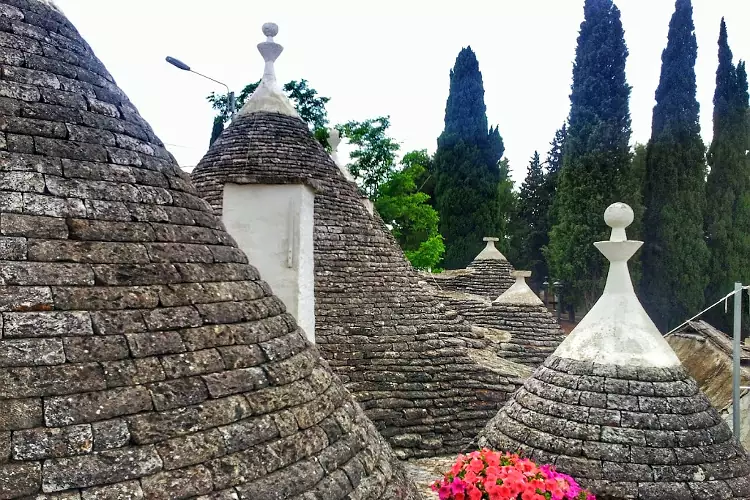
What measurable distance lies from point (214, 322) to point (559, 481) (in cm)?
333

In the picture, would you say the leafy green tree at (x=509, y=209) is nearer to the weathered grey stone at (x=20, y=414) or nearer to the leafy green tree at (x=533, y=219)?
the leafy green tree at (x=533, y=219)

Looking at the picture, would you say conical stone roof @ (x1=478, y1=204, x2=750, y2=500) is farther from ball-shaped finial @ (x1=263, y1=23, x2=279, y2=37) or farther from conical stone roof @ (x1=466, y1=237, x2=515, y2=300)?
conical stone roof @ (x1=466, y1=237, x2=515, y2=300)

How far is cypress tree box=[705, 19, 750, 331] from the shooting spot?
28.7 meters

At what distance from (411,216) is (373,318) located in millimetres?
21844

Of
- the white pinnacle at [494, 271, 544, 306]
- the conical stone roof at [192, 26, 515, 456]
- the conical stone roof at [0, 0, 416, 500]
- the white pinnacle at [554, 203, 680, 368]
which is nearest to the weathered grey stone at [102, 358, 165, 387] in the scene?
the conical stone roof at [0, 0, 416, 500]

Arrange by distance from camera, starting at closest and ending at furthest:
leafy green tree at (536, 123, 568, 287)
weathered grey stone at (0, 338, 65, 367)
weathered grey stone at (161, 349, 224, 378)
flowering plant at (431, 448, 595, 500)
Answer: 1. weathered grey stone at (0, 338, 65, 367)
2. weathered grey stone at (161, 349, 224, 378)
3. flowering plant at (431, 448, 595, 500)
4. leafy green tree at (536, 123, 568, 287)

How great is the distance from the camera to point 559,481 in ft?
16.4

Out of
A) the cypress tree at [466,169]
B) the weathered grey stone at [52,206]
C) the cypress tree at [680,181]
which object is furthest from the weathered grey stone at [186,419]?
the cypress tree at [466,169]

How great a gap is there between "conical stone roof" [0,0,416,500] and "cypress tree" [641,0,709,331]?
27970mm

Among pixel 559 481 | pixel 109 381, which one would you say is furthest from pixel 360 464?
pixel 559 481

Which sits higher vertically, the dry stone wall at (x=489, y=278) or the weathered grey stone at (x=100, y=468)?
the dry stone wall at (x=489, y=278)

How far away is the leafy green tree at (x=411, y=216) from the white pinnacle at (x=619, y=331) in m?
22.7

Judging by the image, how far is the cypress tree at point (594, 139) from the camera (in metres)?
27.8

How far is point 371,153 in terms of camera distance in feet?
102
